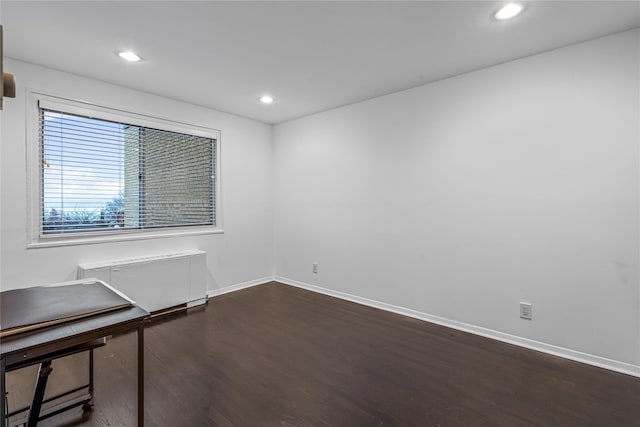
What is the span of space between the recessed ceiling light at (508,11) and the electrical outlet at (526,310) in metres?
2.23

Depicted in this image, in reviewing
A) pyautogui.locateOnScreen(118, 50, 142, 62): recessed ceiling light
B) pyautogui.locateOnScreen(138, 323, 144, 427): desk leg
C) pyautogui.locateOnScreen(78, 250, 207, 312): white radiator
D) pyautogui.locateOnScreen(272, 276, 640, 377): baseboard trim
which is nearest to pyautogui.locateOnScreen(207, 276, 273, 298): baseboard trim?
pyautogui.locateOnScreen(78, 250, 207, 312): white radiator

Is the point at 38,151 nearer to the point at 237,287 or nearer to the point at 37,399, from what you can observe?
the point at 37,399

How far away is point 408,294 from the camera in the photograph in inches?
137

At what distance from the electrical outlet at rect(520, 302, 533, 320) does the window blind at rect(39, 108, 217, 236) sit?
3.55 meters

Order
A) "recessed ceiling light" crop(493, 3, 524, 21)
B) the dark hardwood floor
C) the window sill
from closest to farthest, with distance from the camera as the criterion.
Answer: the dark hardwood floor
"recessed ceiling light" crop(493, 3, 524, 21)
the window sill

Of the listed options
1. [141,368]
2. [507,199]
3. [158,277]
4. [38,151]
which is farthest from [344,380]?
[38,151]

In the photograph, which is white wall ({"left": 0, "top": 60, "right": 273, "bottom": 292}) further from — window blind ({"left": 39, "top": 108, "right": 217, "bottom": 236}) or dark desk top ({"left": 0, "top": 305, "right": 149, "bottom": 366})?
dark desk top ({"left": 0, "top": 305, "right": 149, "bottom": 366})

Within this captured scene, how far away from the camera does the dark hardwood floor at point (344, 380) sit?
186 cm

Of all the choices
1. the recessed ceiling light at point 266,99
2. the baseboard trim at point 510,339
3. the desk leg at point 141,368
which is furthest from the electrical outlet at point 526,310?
the recessed ceiling light at point 266,99

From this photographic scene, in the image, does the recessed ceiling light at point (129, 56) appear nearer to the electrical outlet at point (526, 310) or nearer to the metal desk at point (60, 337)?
the metal desk at point (60, 337)

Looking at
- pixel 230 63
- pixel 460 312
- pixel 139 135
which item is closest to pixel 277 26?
pixel 230 63

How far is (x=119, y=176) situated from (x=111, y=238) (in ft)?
2.18

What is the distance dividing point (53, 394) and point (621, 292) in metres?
3.95

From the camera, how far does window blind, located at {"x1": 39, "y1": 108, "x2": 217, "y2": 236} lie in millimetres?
2965
